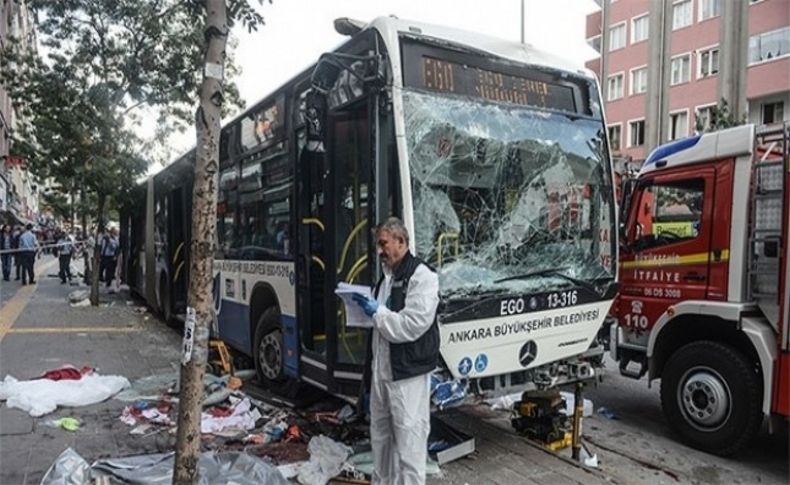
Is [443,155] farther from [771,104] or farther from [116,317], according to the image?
[771,104]

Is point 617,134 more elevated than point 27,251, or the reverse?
point 617,134

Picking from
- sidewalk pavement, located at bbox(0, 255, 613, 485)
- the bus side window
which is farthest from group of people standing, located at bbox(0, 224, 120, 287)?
the bus side window

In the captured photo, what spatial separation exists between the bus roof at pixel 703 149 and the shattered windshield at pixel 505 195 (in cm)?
115

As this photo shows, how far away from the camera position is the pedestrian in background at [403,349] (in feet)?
11.8

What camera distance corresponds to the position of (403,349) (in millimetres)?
3648

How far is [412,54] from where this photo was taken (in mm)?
4453

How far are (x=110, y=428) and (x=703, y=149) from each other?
6.01 m

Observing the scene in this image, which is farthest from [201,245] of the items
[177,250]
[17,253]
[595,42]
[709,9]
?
[595,42]

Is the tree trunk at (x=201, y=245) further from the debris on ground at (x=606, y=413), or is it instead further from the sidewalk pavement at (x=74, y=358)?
the debris on ground at (x=606, y=413)

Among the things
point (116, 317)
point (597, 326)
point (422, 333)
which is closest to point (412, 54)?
point (422, 333)

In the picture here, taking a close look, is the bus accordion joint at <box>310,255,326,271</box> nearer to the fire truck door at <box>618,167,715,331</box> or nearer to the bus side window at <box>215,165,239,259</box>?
the bus side window at <box>215,165,239,259</box>

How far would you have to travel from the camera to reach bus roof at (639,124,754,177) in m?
5.61

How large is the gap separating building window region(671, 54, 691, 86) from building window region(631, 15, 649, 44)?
2.53 m

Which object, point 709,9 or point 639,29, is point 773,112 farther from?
point 639,29
